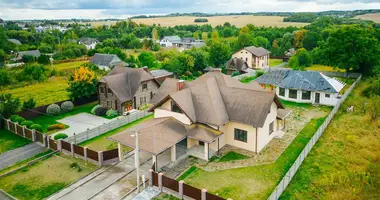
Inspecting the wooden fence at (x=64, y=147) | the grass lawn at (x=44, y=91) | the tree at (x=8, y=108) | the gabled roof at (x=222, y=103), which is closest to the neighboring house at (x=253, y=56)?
the grass lawn at (x=44, y=91)

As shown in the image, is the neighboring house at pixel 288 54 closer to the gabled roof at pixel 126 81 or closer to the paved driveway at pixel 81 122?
the gabled roof at pixel 126 81

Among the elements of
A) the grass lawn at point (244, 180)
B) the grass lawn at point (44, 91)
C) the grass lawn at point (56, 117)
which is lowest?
the grass lawn at point (244, 180)

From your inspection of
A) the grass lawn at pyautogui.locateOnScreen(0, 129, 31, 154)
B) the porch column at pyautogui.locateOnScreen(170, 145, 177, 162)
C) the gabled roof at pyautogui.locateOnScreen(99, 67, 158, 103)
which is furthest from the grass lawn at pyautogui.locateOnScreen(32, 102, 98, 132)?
the porch column at pyautogui.locateOnScreen(170, 145, 177, 162)

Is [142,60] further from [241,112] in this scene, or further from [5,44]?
[5,44]

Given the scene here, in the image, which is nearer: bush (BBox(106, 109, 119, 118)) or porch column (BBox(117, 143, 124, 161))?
porch column (BBox(117, 143, 124, 161))

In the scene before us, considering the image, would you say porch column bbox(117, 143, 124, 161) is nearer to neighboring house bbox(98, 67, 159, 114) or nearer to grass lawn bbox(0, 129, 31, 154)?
grass lawn bbox(0, 129, 31, 154)
